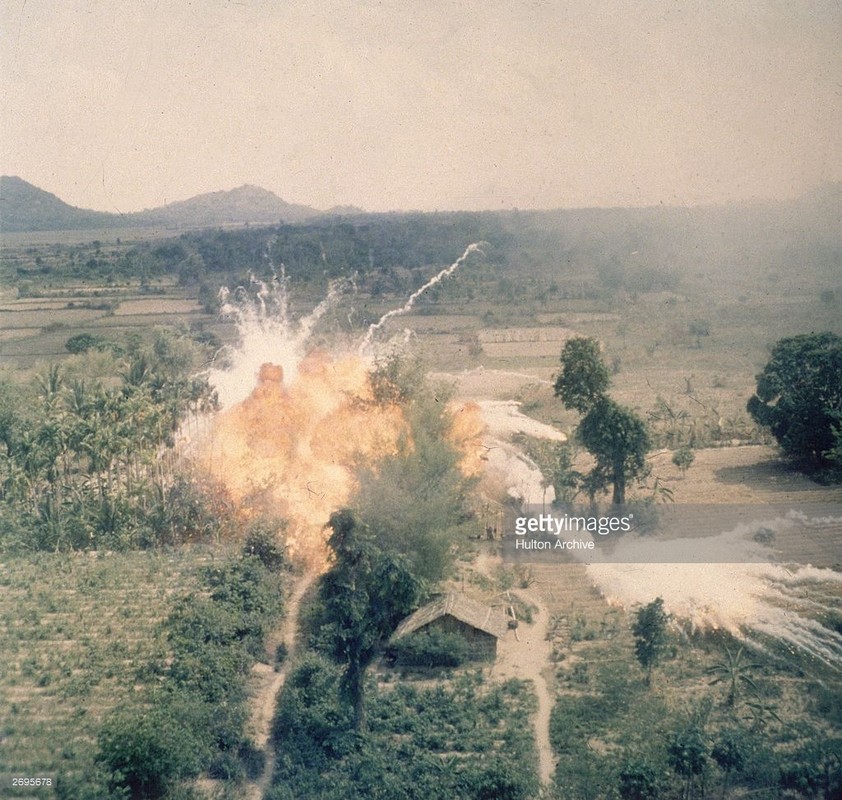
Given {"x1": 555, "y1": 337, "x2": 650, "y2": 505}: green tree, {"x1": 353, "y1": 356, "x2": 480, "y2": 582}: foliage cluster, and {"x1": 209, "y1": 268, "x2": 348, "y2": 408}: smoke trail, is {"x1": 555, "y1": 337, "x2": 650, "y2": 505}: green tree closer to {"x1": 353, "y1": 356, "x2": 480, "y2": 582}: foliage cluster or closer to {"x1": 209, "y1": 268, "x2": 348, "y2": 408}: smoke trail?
{"x1": 353, "y1": 356, "x2": 480, "y2": 582}: foliage cluster

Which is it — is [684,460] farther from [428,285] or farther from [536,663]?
[428,285]

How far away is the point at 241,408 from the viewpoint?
94.1 ft

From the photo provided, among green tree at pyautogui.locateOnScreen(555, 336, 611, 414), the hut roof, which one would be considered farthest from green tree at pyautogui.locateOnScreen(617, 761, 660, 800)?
green tree at pyautogui.locateOnScreen(555, 336, 611, 414)

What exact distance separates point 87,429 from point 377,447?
8.83m

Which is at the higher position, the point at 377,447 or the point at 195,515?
the point at 377,447

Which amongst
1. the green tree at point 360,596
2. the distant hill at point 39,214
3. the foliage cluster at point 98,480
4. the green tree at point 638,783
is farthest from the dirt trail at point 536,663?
the distant hill at point 39,214

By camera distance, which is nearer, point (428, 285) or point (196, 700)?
point (196, 700)

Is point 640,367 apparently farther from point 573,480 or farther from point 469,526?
point 469,526

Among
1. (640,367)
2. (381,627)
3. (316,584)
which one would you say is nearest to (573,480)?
(316,584)

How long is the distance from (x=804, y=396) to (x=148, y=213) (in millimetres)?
46697

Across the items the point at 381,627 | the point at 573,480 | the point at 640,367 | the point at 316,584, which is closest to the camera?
the point at 381,627

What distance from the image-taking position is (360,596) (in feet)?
56.3

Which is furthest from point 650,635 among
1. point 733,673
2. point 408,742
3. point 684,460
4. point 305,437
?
point 684,460

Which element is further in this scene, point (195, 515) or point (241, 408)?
point (241, 408)
